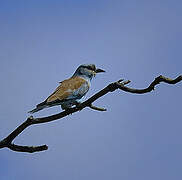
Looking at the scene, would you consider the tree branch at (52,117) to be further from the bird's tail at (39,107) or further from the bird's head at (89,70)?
the bird's head at (89,70)

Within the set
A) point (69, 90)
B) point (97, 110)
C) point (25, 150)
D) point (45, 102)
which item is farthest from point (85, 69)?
point (25, 150)

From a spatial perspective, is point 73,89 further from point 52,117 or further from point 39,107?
point 52,117

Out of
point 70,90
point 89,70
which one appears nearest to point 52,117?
point 70,90

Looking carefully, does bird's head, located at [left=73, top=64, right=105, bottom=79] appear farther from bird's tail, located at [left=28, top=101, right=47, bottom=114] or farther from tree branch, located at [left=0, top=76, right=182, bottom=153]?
tree branch, located at [left=0, top=76, right=182, bottom=153]

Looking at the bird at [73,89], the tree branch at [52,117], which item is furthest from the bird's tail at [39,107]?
the tree branch at [52,117]

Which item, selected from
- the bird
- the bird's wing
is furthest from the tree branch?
the bird's wing

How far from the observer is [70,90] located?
6.42 meters

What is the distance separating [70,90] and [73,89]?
3.0 inches

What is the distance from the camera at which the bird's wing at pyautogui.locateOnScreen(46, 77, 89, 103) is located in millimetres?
6012

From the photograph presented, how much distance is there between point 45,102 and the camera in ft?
18.3

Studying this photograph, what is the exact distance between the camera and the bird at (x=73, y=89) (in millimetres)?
5803

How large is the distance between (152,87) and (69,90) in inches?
119

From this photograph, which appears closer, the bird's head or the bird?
the bird

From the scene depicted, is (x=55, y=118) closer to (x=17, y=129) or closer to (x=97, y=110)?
(x=17, y=129)
